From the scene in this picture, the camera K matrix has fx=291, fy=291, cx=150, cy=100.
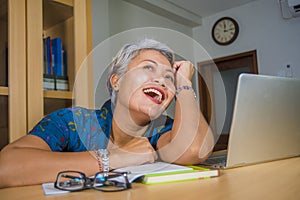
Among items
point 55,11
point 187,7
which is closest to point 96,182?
point 55,11

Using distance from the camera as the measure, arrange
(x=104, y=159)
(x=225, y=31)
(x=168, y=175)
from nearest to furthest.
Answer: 1. (x=168, y=175)
2. (x=104, y=159)
3. (x=225, y=31)

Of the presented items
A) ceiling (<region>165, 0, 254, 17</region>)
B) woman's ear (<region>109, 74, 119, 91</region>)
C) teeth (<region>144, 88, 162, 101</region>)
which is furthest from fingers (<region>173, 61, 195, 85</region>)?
ceiling (<region>165, 0, 254, 17</region>)

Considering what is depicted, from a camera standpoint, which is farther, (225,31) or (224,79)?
(224,79)

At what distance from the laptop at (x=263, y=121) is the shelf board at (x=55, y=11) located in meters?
1.08

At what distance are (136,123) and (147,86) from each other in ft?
0.55

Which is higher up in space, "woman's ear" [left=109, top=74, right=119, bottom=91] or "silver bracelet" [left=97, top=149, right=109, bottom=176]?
"woman's ear" [left=109, top=74, right=119, bottom=91]

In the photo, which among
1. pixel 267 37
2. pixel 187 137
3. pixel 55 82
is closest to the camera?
pixel 187 137

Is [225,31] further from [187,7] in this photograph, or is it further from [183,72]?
[183,72]

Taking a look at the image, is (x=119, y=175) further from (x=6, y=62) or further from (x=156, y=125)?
(x=6, y=62)

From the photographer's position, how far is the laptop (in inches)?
30.2

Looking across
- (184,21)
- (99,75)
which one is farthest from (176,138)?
(184,21)

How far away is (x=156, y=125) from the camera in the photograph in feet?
3.85

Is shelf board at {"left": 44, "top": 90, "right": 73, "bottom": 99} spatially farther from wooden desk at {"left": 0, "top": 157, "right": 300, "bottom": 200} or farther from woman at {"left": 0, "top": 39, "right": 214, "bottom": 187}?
wooden desk at {"left": 0, "top": 157, "right": 300, "bottom": 200}

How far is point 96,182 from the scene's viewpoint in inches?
22.5
